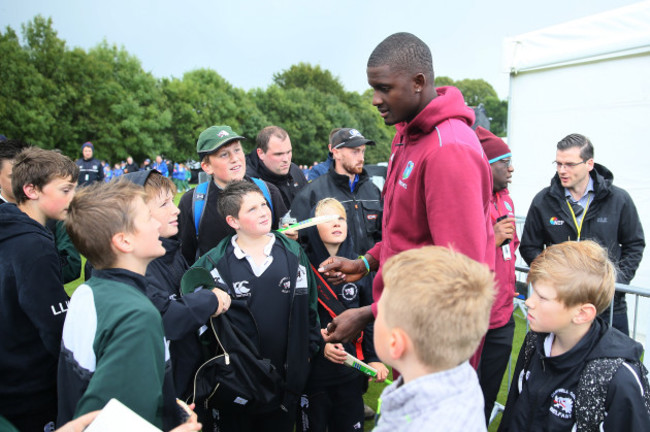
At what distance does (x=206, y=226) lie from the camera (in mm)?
3617

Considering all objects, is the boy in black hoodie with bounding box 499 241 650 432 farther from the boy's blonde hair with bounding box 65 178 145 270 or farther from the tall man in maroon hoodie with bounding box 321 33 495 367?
the boy's blonde hair with bounding box 65 178 145 270

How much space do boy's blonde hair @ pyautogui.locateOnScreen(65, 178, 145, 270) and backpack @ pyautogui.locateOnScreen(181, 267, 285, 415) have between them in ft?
2.18

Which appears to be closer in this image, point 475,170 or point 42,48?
point 475,170

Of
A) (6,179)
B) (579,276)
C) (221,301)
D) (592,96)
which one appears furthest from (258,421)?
(592,96)

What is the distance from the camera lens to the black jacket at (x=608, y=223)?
3.75 metres

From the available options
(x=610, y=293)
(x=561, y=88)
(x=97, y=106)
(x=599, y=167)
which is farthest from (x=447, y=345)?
(x=97, y=106)

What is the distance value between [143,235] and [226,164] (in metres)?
1.94

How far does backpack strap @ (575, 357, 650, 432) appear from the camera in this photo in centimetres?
192

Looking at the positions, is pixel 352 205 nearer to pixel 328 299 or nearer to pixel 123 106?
pixel 328 299

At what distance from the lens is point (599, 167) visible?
3924mm

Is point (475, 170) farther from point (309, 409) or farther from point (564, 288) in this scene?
point (309, 409)

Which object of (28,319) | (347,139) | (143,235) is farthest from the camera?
(347,139)

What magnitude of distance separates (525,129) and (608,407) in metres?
5.32

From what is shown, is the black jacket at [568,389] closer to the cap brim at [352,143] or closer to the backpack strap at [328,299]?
the backpack strap at [328,299]
